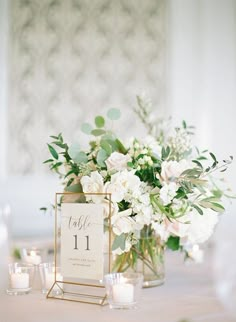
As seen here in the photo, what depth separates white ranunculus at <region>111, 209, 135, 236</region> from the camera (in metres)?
1.18

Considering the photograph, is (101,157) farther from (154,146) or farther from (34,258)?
(34,258)

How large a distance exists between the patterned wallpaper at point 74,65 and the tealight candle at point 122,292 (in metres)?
1.86

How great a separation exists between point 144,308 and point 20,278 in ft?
1.13

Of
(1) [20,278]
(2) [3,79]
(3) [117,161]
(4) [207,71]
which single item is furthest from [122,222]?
(4) [207,71]

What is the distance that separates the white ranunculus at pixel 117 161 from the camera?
1.23m

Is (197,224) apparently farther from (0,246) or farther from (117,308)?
(0,246)

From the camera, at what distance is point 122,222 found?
1.18 metres

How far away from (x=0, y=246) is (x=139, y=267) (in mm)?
405

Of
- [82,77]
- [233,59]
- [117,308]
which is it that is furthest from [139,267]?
[233,59]

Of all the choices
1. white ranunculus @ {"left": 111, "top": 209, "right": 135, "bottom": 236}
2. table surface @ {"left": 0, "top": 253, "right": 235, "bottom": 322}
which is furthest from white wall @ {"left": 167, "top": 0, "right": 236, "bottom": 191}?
white ranunculus @ {"left": 111, "top": 209, "right": 135, "bottom": 236}

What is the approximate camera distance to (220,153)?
3057 mm

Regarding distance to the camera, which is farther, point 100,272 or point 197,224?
point 197,224

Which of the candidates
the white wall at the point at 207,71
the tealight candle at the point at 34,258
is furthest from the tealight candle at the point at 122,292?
the white wall at the point at 207,71

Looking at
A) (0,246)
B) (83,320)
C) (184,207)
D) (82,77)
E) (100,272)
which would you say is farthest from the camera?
(82,77)
